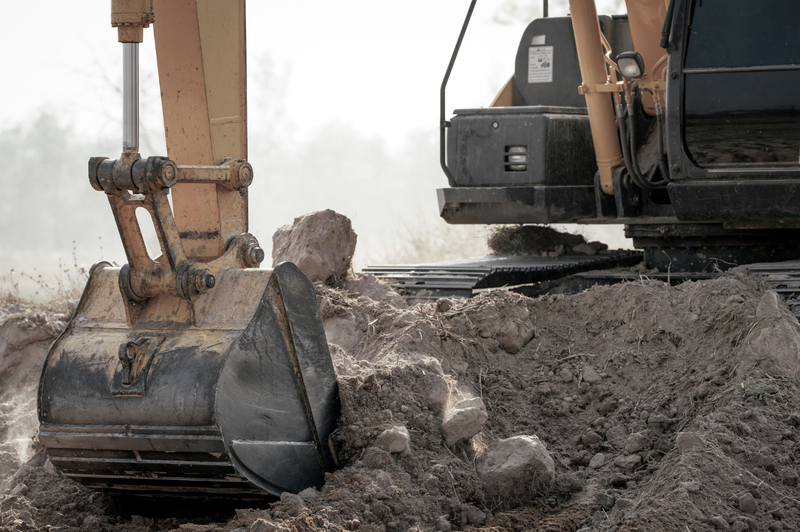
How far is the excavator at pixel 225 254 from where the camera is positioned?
2.56 metres

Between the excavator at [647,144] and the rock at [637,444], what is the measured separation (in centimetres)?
122

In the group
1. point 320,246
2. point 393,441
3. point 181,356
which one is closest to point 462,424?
point 393,441

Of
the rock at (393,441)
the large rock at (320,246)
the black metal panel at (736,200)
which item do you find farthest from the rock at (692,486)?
the large rock at (320,246)

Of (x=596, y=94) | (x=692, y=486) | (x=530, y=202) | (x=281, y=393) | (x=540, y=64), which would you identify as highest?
(x=540, y=64)

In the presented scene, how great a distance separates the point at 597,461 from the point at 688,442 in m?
0.50

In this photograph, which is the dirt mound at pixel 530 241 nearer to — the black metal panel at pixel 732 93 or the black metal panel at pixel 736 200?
the black metal panel at pixel 736 200

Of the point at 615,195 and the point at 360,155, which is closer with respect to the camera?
the point at 615,195

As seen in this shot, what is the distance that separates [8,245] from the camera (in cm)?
2914

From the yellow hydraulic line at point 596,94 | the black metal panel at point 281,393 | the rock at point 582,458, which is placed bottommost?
the rock at point 582,458

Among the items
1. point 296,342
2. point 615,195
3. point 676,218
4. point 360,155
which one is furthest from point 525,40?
point 360,155

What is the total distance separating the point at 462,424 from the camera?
10.0ft

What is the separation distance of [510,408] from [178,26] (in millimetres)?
2171

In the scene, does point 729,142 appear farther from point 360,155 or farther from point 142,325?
point 360,155

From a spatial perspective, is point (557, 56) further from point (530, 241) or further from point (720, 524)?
point (720, 524)
